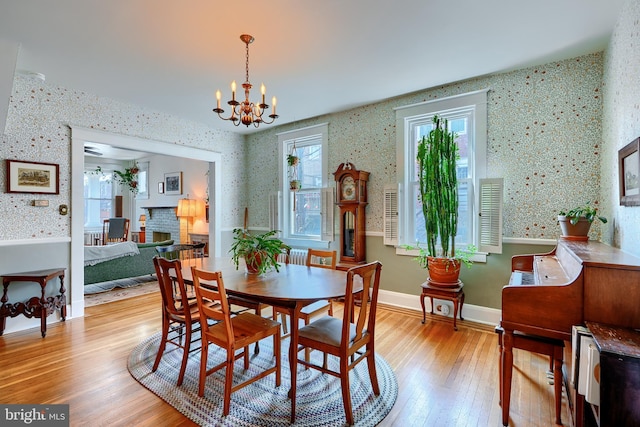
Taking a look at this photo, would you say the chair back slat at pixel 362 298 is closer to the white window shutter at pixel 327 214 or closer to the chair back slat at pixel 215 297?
the chair back slat at pixel 215 297

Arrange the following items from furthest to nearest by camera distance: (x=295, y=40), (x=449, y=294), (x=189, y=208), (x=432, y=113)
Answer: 1. (x=189, y=208)
2. (x=432, y=113)
3. (x=449, y=294)
4. (x=295, y=40)

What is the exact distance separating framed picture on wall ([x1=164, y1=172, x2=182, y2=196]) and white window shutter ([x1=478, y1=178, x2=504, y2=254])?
6146mm

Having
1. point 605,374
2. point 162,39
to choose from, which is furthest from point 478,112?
point 162,39

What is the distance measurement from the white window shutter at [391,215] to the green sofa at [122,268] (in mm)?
4001

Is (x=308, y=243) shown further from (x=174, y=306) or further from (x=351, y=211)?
(x=174, y=306)

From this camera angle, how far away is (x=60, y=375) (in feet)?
7.59

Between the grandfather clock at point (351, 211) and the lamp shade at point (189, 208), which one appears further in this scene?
the lamp shade at point (189, 208)

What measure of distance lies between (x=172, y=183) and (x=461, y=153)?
6207mm

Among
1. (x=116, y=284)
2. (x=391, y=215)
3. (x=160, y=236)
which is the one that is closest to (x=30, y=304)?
(x=116, y=284)

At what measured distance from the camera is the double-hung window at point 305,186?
4.62 meters

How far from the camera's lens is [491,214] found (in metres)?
3.21

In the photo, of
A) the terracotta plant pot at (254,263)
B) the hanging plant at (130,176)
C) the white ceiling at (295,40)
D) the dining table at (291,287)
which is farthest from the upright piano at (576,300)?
the hanging plant at (130,176)

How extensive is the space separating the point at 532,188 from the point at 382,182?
1634mm

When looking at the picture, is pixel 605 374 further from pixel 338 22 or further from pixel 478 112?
pixel 478 112
